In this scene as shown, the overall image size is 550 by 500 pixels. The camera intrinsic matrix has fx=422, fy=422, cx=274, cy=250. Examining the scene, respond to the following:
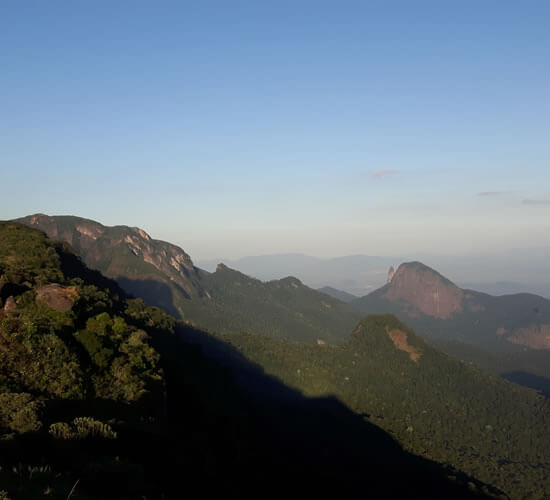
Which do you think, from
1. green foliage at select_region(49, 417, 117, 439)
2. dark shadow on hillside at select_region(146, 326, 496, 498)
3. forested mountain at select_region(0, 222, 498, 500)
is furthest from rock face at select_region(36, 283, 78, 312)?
green foliage at select_region(49, 417, 117, 439)

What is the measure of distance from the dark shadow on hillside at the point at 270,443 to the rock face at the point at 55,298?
16.6 m

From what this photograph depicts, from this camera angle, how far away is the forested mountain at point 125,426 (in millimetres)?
20016

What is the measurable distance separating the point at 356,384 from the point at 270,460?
9280 centimetres

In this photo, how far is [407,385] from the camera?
168375 mm

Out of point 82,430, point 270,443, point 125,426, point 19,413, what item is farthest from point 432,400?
point 19,413

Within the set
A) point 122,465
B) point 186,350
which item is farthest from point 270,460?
point 122,465

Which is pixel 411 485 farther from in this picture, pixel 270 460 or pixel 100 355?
pixel 100 355

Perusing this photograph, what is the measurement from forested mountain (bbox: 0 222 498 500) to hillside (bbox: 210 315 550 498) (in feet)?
72.6

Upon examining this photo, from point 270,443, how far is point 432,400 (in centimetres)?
9660

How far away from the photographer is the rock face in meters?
44.4

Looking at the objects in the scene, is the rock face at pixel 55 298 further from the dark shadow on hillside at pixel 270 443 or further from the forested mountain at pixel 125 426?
the dark shadow on hillside at pixel 270 443

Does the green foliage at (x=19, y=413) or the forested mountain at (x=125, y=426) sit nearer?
the forested mountain at (x=125, y=426)

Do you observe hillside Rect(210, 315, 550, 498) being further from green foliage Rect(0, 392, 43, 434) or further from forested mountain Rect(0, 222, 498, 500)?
green foliage Rect(0, 392, 43, 434)

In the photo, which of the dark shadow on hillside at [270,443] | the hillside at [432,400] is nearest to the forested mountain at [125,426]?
the dark shadow on hillside at [270,443]
